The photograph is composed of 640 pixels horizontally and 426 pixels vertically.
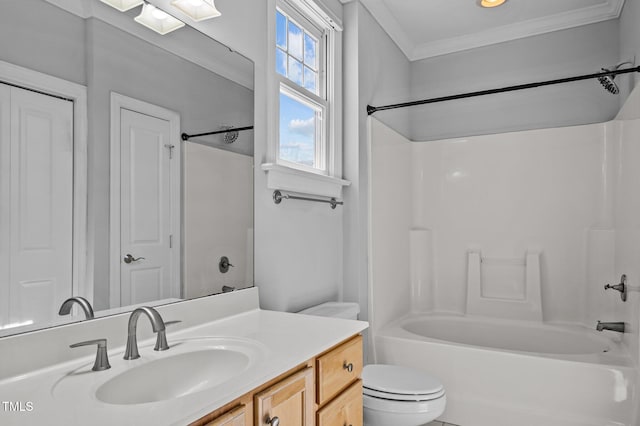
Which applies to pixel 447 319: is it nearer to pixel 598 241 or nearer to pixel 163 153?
pixel 598 241

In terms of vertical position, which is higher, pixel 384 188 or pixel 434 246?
pixel 384 188

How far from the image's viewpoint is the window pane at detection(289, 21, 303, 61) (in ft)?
7.63

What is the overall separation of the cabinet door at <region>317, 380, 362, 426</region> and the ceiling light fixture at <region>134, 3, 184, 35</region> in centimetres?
137

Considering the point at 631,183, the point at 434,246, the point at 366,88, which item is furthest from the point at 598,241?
the point at 366,88

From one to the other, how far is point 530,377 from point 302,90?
1.96 meters

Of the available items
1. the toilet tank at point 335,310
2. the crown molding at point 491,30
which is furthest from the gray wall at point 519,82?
the toilet tank at point 335,310

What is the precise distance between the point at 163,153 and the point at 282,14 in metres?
1.18

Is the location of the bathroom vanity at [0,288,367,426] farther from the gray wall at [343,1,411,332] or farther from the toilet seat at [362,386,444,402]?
the gray wall at [343,1,411,332]

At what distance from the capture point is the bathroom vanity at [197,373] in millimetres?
892

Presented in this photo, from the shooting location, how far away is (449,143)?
3471 mm

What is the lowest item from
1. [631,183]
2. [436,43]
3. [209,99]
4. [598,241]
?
[598,241]

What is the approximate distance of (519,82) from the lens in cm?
330

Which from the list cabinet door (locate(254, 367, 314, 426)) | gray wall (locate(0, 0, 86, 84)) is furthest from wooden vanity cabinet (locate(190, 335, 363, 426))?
gray wall (locate(0, 0, 86, 84))

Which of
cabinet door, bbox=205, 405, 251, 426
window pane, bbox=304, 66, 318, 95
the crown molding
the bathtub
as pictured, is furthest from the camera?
the crown molding
